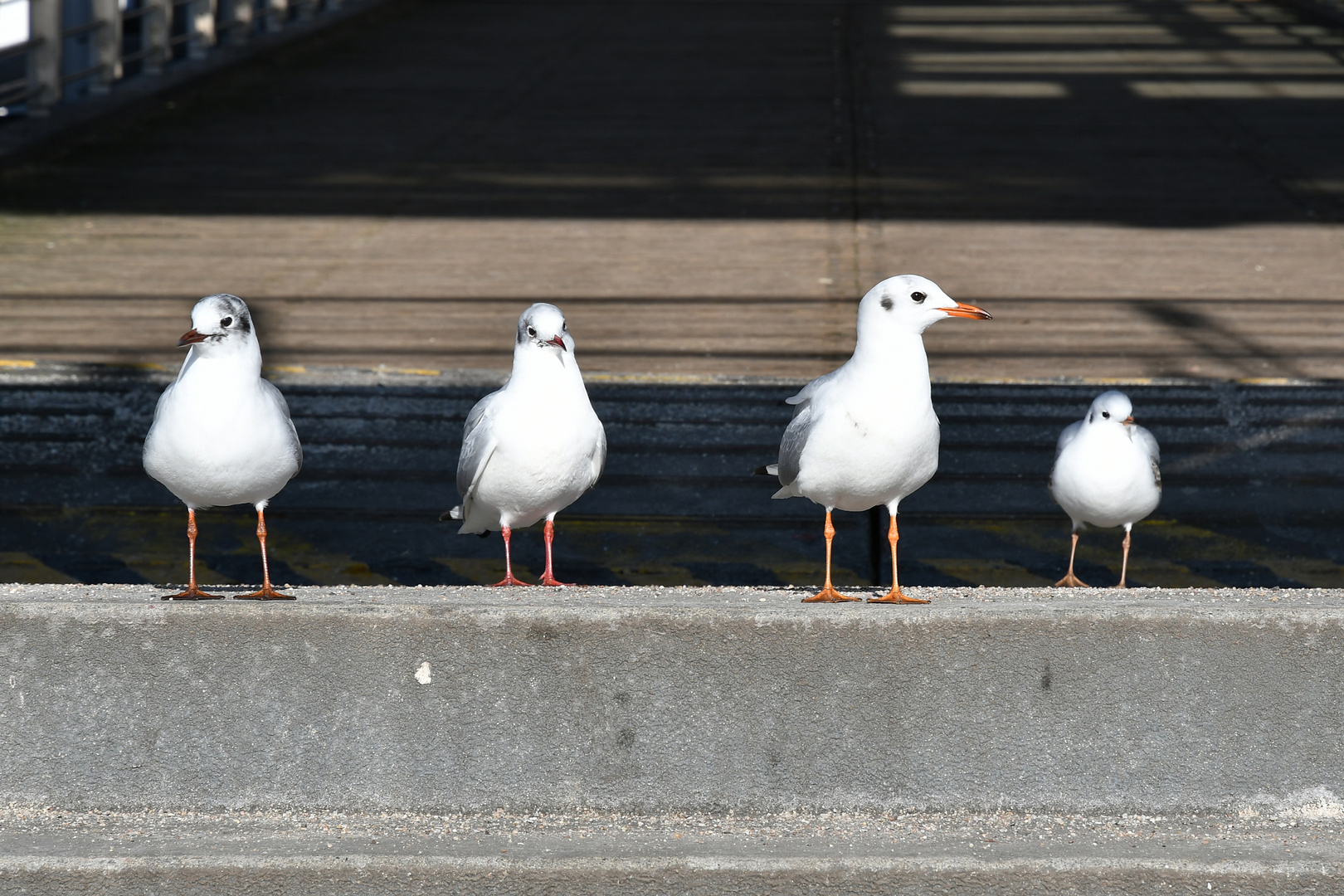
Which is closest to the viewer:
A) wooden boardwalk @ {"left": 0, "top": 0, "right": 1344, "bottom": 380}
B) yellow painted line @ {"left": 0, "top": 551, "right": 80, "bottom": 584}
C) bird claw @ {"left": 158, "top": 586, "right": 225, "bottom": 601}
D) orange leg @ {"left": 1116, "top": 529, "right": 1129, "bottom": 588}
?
bird claw @ {"left": 158, "top": 586, "right": 225, "bottom": 601}

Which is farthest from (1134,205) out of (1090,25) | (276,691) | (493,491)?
(1090,25)

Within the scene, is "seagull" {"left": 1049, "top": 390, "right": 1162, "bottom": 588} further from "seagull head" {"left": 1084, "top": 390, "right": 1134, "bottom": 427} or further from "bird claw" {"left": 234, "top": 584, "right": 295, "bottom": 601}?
"bird claw" {"left": 234, "top": 584, "right": 295, "bottom": 601}

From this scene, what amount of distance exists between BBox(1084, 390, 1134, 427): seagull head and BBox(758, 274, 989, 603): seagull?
105 centimetres

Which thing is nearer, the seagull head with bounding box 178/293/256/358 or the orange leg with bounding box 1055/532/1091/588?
the seagull head with bounding box 178/293/256/358

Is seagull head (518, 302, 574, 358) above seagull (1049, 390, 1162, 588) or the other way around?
above

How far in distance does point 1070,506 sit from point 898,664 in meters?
1.56

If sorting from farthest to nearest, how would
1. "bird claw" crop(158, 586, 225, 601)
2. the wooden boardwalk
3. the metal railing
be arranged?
the metal railing
the wooden boardwalk
"bird claw" crop(158, 586, 225, 601)

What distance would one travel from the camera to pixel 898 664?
3816 mm

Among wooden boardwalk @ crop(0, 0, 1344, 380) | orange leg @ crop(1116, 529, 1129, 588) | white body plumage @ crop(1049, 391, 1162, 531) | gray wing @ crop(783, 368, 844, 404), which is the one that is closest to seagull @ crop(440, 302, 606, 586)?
gray wing @ crop(783, 368, 844, 404)

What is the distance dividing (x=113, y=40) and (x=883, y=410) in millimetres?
15771

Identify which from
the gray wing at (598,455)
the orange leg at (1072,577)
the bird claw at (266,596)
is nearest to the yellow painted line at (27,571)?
the bird claw at (266,596)

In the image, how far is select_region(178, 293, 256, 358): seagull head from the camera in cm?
394

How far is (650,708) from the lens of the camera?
3836 mm

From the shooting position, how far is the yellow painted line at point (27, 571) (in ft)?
17.9
